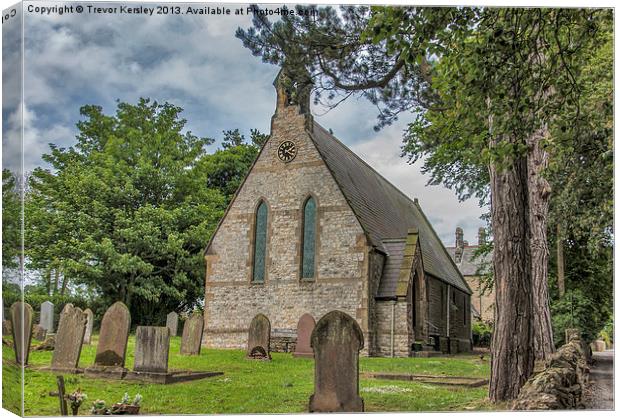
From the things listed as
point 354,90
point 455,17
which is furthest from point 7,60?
point 455,17

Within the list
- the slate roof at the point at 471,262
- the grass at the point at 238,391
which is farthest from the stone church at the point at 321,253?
the grass at the point at 238,391

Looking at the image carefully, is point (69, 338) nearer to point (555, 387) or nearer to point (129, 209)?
point (129, 209)

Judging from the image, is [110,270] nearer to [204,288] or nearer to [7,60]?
[204,288]

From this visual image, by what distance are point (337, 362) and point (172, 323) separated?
2.70 meters

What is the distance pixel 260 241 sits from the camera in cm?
1034

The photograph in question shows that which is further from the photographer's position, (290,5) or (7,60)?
(290,5)

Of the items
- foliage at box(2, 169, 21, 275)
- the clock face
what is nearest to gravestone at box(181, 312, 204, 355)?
foliage at box(2, 169, 21, 275)

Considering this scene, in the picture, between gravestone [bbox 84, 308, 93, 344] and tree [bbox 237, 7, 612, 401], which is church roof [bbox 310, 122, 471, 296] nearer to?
tree [bbox 237, 7, 612, 401]

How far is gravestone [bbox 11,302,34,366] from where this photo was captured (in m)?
7.62

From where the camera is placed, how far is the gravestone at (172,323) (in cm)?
893

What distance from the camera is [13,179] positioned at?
7.82m

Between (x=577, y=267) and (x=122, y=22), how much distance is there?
7243 mm

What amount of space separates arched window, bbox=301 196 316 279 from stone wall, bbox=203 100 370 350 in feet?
0.30

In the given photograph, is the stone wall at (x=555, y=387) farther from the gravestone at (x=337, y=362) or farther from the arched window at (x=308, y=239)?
the arched window at (x=308, y=239)
